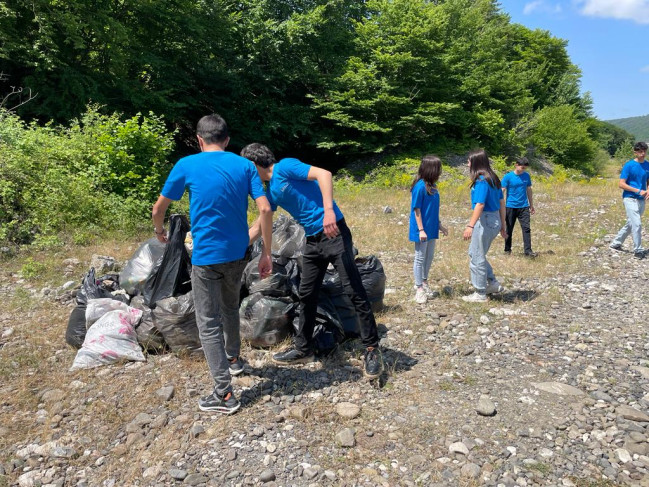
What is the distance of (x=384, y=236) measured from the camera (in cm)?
795

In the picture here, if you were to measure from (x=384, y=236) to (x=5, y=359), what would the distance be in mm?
5839

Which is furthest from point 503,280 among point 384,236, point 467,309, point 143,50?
point 143,50

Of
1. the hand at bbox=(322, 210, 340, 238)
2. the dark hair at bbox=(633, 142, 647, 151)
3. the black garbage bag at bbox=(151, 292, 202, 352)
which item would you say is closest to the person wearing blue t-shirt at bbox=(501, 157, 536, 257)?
the dark hair at bbox=(633, 142, 647, 151)

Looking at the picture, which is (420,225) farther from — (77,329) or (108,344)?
(77,329)

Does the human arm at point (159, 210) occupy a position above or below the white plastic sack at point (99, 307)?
above

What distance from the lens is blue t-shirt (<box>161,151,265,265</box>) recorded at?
2742 mm

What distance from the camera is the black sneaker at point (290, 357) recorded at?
11.3ft

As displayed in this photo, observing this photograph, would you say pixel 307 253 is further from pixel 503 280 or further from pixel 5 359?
pixel 503 280

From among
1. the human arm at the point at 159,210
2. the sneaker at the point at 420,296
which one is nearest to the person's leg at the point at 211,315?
the human arm at the point at 159,210

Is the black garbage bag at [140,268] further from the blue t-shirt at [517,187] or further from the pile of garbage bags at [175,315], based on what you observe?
the blue t-shirt at [517,187]

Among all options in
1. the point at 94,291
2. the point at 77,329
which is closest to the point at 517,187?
the point at 94,291

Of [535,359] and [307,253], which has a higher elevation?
[307,253]

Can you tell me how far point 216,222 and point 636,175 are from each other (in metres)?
6.50

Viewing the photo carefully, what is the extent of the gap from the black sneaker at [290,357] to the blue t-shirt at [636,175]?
5.78 m
